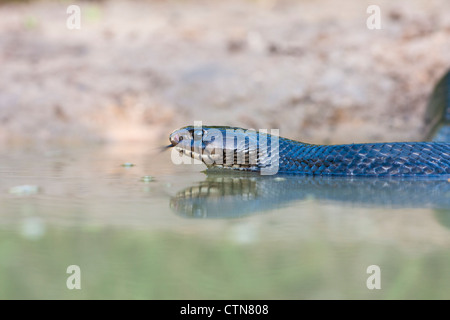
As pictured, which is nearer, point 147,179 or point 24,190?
point 24,190

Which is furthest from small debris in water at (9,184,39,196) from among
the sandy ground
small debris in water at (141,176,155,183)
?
the sandy ground

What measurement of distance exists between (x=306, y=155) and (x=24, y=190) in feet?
5.02

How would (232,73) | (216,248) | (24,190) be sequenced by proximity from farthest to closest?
1. (232,73)
2. (24,190)
3. (216,248)

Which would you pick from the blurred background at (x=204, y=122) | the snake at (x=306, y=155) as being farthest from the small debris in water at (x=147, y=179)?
the snake at (x=306, y=155)

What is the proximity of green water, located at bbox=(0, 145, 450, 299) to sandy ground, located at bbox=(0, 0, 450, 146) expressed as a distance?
476cm

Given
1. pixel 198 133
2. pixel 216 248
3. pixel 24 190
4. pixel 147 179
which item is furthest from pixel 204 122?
pixel 216 248

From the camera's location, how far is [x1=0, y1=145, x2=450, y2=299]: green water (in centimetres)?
129

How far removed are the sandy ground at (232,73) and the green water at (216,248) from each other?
4.76 metres

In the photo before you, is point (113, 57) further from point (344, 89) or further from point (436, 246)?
point (436, 246)

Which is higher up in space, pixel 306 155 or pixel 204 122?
pixel 204 122

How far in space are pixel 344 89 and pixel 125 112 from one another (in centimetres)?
294

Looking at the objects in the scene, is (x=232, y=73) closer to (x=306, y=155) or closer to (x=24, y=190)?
(x=306, y=155)

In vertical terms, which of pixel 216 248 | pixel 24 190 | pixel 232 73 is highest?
pixel 232 73

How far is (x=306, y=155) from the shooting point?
3.29 m
